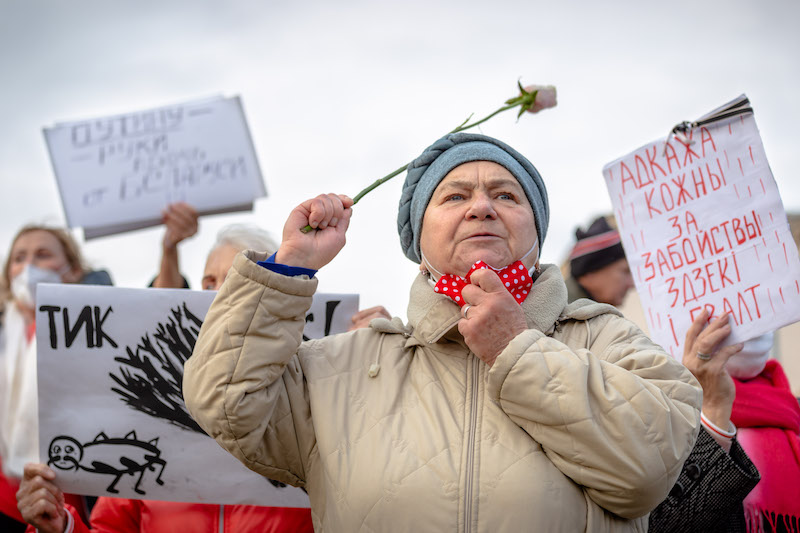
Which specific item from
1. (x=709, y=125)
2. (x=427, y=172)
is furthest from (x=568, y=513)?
(x=709, y=125)

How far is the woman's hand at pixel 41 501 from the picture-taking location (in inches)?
108

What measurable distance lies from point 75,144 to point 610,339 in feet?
9.79

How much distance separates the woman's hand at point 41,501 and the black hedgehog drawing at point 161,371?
371 millimetres

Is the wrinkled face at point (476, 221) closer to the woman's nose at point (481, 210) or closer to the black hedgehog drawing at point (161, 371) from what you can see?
the woman's nose at point (481, 210)

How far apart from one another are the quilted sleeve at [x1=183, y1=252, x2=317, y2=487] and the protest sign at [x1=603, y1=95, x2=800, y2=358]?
154cm

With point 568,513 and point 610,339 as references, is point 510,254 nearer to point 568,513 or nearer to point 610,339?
point 610,339

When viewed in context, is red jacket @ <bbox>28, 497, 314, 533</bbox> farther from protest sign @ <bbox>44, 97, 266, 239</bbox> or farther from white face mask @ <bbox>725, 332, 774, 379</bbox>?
white face mask @ <bbox>725, 332, 774, 379</bbox>

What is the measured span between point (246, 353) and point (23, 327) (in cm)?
196

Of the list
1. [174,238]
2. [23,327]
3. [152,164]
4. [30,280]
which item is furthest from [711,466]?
[30,280]

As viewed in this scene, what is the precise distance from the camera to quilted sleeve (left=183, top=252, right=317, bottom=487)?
1933 mm

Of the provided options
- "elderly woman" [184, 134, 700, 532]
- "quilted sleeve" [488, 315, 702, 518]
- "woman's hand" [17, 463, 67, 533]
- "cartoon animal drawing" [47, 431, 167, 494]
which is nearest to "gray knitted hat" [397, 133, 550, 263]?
"elderly woman" [184, 134, 700, 532]

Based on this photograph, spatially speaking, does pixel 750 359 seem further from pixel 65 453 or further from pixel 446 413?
pixel 65 453

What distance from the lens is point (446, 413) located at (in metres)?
1.97

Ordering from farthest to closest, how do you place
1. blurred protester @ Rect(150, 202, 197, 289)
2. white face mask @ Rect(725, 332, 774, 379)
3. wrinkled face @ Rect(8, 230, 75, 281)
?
1. wrinkled face @ Rect(8, 230, 75, 281)
2. blurred protester @ Rect(150, 202, 197, 289)
3. white face mask @ Rect(725, 332, 774, 379)
